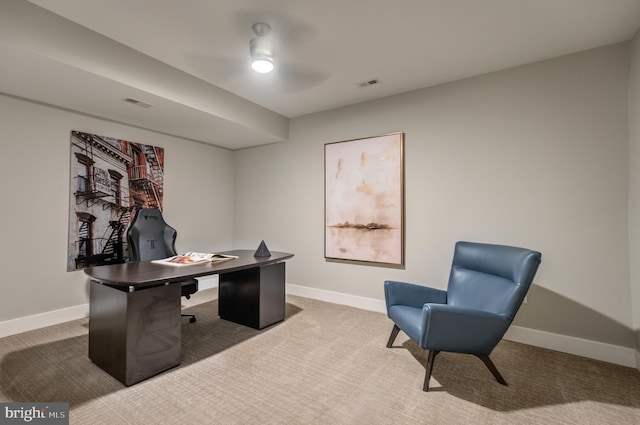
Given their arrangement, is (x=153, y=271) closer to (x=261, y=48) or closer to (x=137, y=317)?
(x=137, y=317)

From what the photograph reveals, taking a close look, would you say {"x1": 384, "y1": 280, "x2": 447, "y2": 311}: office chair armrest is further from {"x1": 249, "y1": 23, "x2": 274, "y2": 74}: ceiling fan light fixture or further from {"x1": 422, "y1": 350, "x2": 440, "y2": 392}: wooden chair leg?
{"x1": 249, "y1": 23, "x2": 274, "y2": 74}: ceiling fan light fixture

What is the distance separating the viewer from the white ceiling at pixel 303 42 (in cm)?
204

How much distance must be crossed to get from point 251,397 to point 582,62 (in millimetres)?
3787

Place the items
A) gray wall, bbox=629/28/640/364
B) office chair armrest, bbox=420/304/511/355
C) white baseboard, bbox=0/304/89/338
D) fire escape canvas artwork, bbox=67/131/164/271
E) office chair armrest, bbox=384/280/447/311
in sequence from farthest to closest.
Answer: fire escape canvas artwork, bbox=67/131/164/271
white baseboard, bbox=0/304/89/338
office chair armrest, bbox=384/280/447/311
gray wall, bbox=629/28/640/364
office chair armrest, bbox=420/304/511/355

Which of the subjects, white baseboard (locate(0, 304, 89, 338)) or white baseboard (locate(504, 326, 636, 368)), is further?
white baseboard (locate(0, 304, 89, 338))

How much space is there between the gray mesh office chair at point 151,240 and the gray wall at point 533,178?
1889 mm

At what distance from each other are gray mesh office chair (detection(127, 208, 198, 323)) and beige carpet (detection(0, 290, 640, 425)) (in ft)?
1.72

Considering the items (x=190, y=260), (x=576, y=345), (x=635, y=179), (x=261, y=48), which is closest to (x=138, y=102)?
(x=261, y=48)

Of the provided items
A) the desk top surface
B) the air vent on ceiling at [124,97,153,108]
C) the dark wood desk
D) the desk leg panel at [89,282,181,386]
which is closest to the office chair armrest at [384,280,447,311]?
the desk top surface

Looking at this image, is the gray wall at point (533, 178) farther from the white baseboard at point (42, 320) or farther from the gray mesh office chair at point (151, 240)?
the white baseboard at point (42, 320)

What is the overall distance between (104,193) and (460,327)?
3.95 meters

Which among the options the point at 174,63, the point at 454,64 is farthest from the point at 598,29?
the point at 174,63

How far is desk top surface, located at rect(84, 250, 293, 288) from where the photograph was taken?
199cm

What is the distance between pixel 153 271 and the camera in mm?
2305
